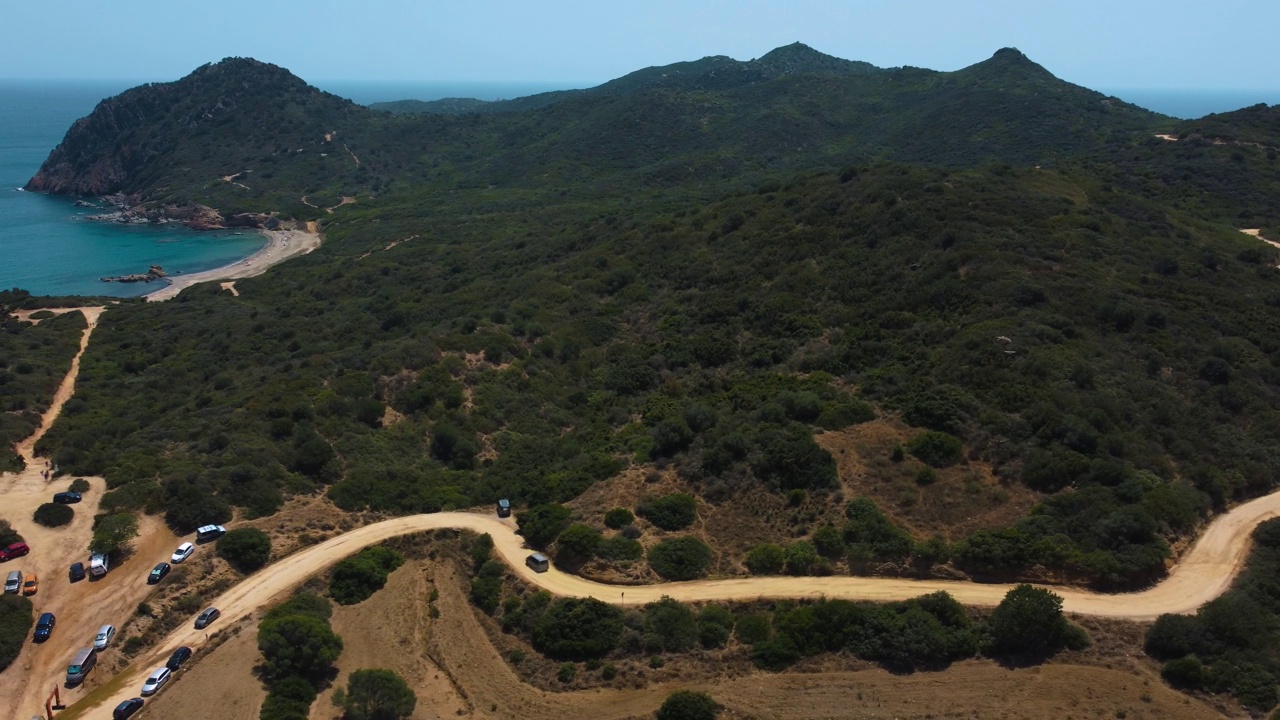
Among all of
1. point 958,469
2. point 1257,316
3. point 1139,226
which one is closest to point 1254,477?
point 958,469

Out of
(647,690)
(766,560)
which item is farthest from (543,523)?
(647,690)

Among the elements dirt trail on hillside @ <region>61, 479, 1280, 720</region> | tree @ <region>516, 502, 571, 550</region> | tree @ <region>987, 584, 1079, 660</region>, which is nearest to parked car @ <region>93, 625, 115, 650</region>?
dirt trail on hillside @ <region>61, 479, 1280, 720</region>

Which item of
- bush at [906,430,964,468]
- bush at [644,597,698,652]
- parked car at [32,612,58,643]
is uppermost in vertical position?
bush at [906,430,964,468]

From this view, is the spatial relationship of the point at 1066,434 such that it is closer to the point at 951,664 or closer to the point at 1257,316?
the point at 951,664

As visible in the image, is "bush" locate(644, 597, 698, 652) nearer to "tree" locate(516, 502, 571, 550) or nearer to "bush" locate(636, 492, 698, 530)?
"bush" locate(636, 492, 698, 530)

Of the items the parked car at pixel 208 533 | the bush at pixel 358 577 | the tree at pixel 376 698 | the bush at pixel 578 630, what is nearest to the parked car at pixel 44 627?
the parked car at pixel 208 533

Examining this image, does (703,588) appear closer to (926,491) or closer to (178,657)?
(926,491)
